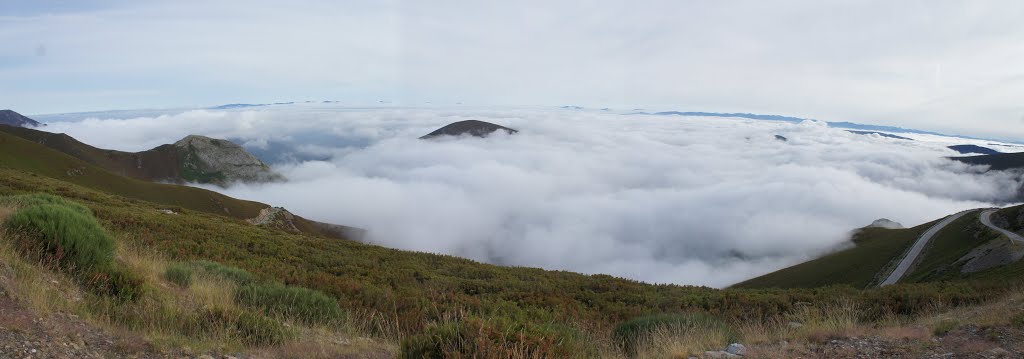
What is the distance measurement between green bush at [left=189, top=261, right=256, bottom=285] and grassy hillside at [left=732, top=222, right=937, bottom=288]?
222 ft

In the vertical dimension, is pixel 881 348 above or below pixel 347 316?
above

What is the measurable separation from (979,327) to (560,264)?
191m

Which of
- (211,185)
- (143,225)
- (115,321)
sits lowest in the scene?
(211,185)

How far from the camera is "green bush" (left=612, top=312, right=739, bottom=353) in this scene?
26.7ft

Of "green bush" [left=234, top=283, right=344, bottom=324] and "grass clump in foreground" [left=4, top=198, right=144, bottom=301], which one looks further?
"green bush" [left=234, top=283, right=344, bottom=324]

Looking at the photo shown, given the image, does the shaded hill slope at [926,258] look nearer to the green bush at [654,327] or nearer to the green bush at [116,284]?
the green bush at [654,327]

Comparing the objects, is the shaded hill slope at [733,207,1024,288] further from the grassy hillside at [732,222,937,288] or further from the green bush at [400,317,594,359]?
the green bush at [400,317,594,359]

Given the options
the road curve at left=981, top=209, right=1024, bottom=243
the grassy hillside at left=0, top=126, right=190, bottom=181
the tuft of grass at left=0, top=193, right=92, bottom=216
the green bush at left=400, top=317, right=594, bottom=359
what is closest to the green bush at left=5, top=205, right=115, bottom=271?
the tuft of grass at left=0, top=193, right=92, bottom=216

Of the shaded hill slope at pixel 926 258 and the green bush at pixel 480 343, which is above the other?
the green bush at pixel 480 343

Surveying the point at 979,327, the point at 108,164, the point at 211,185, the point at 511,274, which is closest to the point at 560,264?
the point at 211,185

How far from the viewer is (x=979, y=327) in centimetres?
795

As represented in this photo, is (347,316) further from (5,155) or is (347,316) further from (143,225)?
(5,155)

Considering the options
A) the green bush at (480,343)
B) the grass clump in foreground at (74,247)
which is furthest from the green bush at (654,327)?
the grass clump in foreground at (74,247)

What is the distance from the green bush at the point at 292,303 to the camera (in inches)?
314
